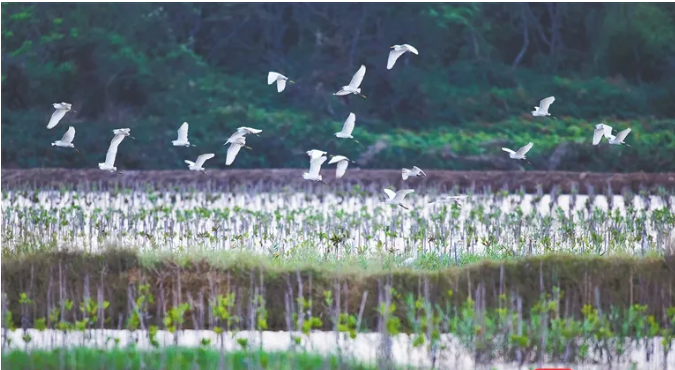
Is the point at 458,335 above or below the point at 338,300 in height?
below

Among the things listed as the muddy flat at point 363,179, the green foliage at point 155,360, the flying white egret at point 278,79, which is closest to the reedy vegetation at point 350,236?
the flying white egret at point 278,79

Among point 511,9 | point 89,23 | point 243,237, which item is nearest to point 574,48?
point 511,9

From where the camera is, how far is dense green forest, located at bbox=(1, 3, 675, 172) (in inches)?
1022

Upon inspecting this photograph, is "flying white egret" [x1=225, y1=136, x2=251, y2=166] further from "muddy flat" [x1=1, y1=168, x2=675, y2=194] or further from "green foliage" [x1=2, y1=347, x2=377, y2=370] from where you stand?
"muddy flat" [x1=1, y1=168, x2=675, y2=194]

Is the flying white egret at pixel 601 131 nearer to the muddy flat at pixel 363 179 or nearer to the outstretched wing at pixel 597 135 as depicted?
the outstretched wing at pixel 597 135

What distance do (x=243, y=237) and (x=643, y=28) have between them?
20.5 metres

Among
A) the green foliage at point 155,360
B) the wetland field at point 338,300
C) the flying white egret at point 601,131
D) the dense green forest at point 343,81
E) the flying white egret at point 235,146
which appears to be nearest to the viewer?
the green foliage at point 155,360

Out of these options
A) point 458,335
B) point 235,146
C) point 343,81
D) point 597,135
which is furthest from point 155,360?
point 343,81

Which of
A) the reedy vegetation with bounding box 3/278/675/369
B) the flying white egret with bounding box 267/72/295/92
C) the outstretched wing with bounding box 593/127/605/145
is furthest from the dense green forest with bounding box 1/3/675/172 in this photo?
the reedy vegetation with bounding box 3/278/675/369

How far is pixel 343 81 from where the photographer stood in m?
29.4

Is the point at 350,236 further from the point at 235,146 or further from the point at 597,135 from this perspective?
the point at 597,135

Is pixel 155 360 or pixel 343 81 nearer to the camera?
pixel 155 360

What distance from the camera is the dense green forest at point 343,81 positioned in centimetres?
2597

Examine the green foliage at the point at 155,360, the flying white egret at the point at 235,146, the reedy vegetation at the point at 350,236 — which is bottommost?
the green foliage at the point at 155,360
